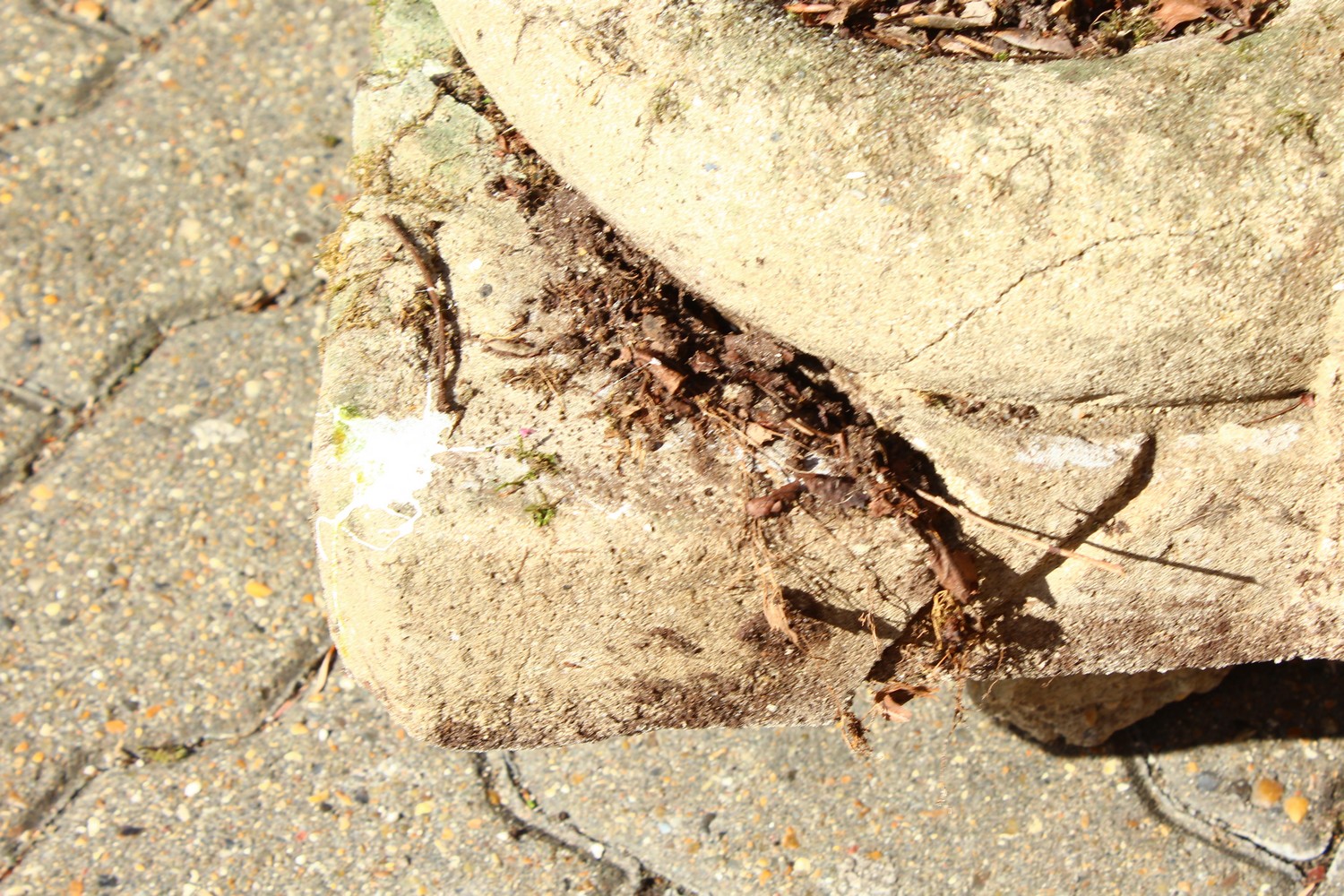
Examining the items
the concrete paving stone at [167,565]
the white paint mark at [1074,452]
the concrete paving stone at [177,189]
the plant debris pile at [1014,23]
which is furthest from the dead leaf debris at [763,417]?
the concrete paving stone at [177,189]

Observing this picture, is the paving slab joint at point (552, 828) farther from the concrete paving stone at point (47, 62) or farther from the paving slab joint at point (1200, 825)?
the concrete paving stone at point (47, 62)

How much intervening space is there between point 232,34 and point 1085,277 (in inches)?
114

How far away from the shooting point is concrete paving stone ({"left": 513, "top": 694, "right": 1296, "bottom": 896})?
217 centimetres

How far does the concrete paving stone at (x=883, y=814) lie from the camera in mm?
2170

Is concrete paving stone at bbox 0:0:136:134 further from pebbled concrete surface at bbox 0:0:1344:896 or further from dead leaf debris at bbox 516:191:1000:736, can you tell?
dead leaf debris at bbox 516:191:1000:736

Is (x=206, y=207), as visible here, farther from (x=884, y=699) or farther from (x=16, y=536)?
(x=884, y=699)

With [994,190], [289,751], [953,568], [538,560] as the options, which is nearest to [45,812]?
[289,751]

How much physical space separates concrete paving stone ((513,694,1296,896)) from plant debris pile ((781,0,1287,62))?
1.31 m

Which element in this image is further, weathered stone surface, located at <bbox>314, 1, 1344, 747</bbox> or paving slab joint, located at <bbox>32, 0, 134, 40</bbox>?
paving slab joint, located at <bbox>32, 0, 134, 40</bbox>

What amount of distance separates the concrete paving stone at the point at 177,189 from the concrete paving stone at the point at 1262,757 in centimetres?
226

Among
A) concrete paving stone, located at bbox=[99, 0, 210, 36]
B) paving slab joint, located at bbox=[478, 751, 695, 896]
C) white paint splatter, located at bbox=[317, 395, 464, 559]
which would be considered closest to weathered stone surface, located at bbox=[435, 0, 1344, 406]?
white paint splatter, located at bbox=[317, 395, 464, 559]

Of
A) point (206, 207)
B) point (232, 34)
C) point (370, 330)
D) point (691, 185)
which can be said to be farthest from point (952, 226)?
point (232, 34)

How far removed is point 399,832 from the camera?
7.45 feet

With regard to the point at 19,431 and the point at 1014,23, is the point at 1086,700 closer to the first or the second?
the point at 1014,23
